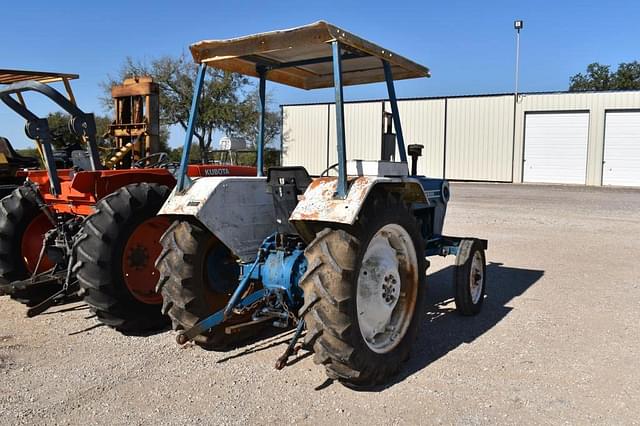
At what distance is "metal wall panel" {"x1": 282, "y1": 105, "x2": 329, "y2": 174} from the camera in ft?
112

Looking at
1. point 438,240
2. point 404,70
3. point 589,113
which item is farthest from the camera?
point 589,113

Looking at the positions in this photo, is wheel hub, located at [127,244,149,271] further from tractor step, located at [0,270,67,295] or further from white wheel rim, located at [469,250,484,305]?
white wheel rim, located at [469,250,484,305]

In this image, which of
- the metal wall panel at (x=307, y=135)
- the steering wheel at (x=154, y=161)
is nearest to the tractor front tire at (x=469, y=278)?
the steering wheel at (x=154, y=161)

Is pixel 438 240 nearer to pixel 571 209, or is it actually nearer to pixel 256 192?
pixel 256 192

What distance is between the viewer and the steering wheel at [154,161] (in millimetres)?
6934

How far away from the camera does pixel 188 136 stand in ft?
14.6

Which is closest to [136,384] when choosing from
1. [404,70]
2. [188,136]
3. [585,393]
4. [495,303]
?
[188,136]

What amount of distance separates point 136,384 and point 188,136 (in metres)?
1.88

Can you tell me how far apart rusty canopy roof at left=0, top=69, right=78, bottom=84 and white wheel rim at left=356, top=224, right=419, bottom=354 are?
538cm

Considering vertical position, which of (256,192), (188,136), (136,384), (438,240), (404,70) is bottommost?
(136,384)

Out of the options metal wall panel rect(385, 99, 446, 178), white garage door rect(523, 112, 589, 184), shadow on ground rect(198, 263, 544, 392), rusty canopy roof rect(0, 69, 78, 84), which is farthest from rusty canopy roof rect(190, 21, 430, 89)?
metal wall panel rect(385, 99, 446, 178)

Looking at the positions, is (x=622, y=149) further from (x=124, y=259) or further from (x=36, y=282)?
(x=36, y=282)

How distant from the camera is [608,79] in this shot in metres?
58.7

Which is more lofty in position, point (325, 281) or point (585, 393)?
point (325, 281)
